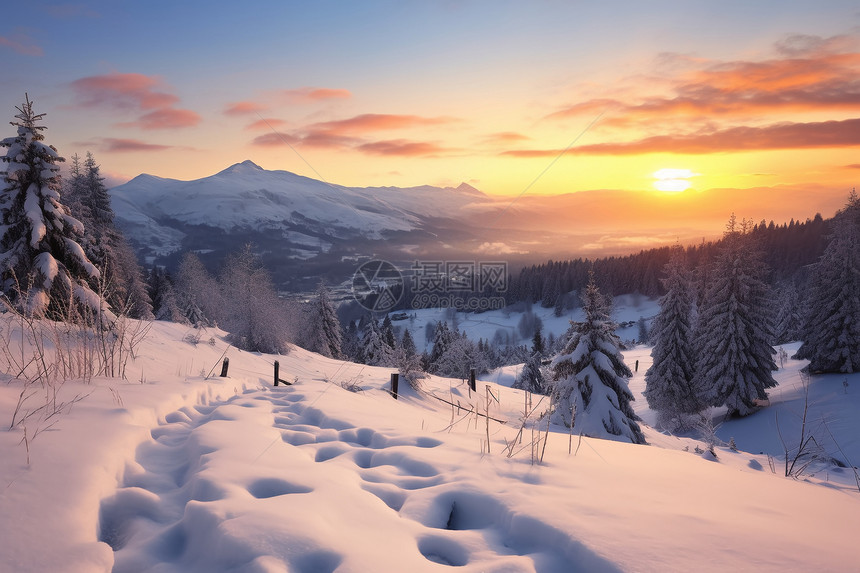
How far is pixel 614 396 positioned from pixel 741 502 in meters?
15.1

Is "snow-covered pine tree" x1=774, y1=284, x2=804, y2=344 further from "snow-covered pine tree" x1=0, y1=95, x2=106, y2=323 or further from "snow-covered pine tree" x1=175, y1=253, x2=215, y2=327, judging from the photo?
"snow-covered pine tree" x1=175, y1=253, x2=215, y2=327

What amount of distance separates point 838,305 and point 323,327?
41921 millimetres

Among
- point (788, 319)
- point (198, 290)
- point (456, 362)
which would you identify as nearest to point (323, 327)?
point (456, 362)

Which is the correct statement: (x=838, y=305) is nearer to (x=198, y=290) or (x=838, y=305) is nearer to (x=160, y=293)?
(x=198, y=290)

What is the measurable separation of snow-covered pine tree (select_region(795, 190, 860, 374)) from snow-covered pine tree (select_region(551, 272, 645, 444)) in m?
20.5

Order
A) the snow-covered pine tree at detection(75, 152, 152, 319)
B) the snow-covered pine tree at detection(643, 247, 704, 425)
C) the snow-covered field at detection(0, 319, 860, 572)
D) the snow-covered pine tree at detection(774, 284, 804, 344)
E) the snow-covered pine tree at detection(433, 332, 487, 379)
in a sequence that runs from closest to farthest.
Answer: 1. the snow-covered field at detection(0, 319, 860, 572)
2. the snow-covered pine tree at detection(75, 152, 152, 319)
3. the snow-covered pine tree at detection(643, 247, 704, 425)
4. the snow-covered pine tree at detection(433, 332, 487, 379)
5. the snow-covered pine tree at detection(774, 284, 804, 344)

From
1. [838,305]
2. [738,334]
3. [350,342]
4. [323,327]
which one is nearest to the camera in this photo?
[738,334]

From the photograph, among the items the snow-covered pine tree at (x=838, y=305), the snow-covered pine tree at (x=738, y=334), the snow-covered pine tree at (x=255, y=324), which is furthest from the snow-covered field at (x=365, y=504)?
the snow-covered pine tree at (x=838, y=305)

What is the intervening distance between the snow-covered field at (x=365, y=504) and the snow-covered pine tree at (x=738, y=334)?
2831 centimetres

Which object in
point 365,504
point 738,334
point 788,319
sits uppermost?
point 365,504

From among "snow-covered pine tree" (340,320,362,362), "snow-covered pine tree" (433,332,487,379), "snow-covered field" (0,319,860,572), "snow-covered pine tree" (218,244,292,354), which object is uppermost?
"snow-covered field" (0,319,860,572)

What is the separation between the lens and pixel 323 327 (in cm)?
4369

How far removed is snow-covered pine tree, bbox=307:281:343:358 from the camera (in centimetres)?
4275

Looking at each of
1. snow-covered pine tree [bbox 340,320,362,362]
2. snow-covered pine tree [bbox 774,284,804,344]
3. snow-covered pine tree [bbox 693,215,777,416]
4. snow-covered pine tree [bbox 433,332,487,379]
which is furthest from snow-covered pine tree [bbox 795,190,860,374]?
snow-covered pine tree [bbox 340,320,362,362]
